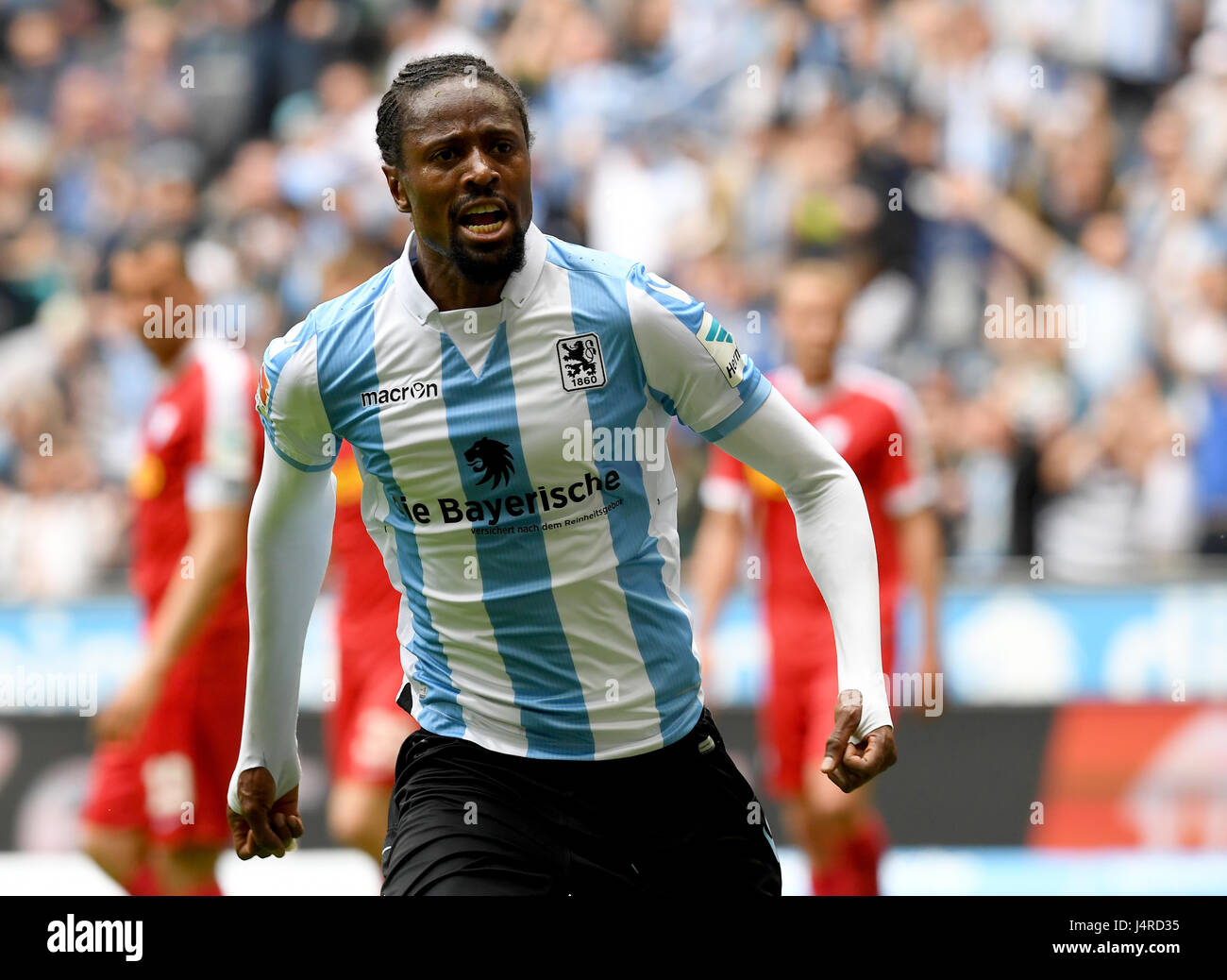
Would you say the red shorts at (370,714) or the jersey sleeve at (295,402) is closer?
the jersey sleeve at (295,402)

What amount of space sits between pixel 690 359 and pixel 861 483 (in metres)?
2.87

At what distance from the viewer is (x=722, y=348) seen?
9.86 feet

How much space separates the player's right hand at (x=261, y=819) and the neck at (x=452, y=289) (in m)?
1.00

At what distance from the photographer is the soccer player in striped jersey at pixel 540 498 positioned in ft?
9.76

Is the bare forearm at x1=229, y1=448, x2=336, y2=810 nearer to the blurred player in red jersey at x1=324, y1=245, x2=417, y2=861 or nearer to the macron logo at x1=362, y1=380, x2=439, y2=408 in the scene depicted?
the macron logo at x1=362, y1=380, x2=439, y2=408

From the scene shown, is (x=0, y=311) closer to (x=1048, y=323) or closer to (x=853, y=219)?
(x=853, y=219)

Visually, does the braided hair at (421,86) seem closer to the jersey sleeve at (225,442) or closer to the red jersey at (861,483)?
the jersey sleeve at (225,442)

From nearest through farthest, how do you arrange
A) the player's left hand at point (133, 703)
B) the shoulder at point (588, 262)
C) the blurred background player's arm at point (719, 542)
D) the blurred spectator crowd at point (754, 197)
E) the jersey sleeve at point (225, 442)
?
the shoulder at point (588, 262)
the player's left hand at point (133, 703)
the jersey sleeve at point (225, 442)
the blurred background player's arm at point (719, 542)
the blurred spectator crowd at point (754, 197)

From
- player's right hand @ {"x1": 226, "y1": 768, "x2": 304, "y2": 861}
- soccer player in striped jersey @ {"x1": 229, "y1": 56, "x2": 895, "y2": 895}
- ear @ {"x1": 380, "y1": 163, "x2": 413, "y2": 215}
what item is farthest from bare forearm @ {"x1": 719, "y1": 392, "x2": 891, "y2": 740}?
player's right hand @ {"x1": 226, "y1": 768, "x2": 304, "y2": 861}

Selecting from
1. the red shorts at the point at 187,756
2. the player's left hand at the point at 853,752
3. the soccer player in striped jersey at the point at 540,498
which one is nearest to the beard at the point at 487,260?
the soccer player in striped jersey at the point at 540,498

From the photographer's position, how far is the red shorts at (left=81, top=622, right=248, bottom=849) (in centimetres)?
514

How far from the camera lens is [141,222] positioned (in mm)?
8633

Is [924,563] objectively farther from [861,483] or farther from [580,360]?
[580,360]
